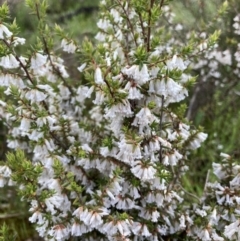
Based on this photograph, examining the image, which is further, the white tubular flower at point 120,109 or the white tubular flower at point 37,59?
the white tubular flower at point 37,59

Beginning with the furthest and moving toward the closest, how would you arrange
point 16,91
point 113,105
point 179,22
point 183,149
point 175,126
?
1. point 179,22
2. point 183,149
3. point 175,126
4. point 16,91
5. point 113,105

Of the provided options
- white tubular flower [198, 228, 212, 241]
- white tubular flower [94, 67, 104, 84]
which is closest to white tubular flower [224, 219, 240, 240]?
white tubular flower [198, 228, 212, 241]

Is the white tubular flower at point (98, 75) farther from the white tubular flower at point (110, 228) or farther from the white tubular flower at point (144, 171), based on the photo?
the white tubular flower at point (110, 228)

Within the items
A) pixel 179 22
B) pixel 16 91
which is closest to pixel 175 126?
pixel 16 91

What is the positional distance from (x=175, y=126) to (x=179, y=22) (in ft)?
6.92

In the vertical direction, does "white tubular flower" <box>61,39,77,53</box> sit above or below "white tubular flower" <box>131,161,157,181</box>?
above

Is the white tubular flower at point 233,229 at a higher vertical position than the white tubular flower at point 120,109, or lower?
lower

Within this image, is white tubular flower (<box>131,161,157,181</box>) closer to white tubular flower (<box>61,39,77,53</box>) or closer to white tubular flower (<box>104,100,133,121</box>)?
white tubular flower (<box>104,100,133,121</box>)

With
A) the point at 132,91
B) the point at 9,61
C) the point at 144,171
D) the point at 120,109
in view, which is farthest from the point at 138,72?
the point at 9,61

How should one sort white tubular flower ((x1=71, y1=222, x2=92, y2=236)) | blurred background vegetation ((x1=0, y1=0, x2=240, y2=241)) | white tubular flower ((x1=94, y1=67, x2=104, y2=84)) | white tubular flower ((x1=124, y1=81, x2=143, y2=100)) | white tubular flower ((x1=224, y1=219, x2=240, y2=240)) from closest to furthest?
white tubular flower ((x1=94, y1=67, x2=104, y2=84)) < white tubular flower ((x1=124, y1=81, x2=143, y2=100)) < white tubular flower ((x1=224, y1=219, x2=240, y2=240)) < white tubular flower ((x1=71, y1=222, x2=92, y2=236)) < blurred background vegetation ((x1=0, y1=0, x2=240, y2=241))

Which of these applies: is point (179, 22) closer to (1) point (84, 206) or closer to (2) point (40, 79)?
(2) point (40, 79)

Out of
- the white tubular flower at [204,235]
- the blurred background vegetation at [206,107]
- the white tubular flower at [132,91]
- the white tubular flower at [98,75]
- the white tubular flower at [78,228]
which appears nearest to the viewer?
the white tubular flower at [98,75]

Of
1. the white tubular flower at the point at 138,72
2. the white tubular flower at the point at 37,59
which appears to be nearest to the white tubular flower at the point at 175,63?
the white tubular flower at the point at 138,72

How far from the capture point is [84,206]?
103 inches
